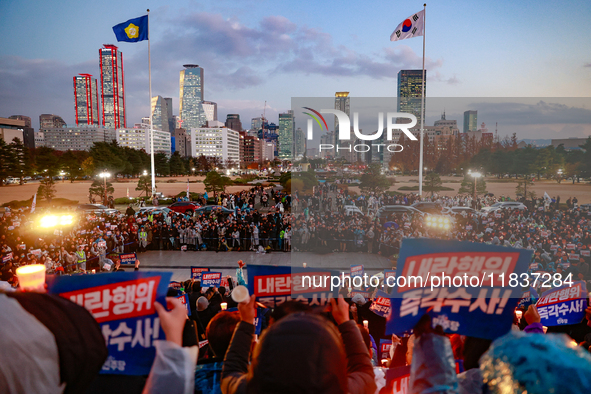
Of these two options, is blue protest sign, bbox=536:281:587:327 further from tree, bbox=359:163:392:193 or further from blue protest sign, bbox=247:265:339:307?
tree, bbox=359:163:392:193

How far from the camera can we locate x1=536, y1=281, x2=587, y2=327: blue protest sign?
168 inches

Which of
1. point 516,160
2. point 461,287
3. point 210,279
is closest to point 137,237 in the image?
point 210,279

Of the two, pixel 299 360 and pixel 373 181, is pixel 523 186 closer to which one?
pixel 373 181

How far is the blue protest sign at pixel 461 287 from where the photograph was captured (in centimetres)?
173

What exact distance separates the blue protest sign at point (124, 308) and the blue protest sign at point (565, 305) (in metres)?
5.48

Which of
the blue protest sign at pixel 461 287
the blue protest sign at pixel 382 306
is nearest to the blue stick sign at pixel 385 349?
the blue protest sign at pixel 382 306

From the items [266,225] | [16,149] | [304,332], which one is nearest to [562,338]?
[304,332]

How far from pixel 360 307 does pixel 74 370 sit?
5.86 metres

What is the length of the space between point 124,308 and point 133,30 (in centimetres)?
2458

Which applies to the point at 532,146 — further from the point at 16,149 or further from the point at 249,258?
the point at 16,149

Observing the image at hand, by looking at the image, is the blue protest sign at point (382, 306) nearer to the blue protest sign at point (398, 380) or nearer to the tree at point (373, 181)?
the blue protest sign at point (398, 380)

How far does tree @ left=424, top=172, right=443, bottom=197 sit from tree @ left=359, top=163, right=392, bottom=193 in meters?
4.09

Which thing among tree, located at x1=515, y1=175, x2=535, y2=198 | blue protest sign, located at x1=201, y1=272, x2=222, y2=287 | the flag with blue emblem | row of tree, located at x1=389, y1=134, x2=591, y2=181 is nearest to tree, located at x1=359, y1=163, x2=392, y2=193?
row of tree, located at x1=389, y1=134, x2=591, y2=181

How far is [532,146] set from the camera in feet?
78.3
